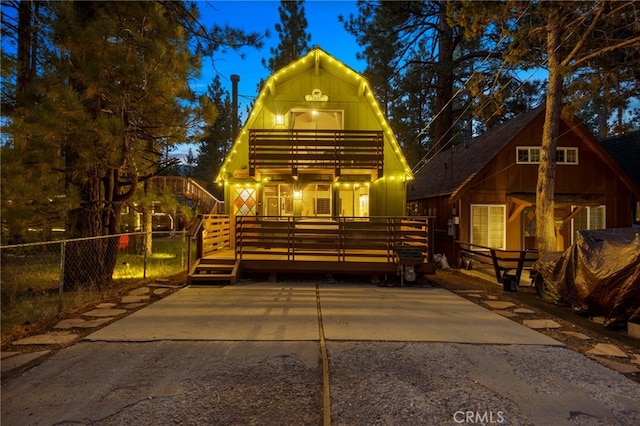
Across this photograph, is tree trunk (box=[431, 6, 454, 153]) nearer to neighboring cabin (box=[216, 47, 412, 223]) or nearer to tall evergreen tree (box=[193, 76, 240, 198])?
neighboring cabin (box=[216, 47, 412, 223])

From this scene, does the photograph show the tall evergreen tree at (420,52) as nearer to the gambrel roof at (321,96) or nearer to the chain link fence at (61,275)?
the gambrel roof at (321,96)

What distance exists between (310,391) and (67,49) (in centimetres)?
806

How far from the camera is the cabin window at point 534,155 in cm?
1511

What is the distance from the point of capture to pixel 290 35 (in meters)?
30.8

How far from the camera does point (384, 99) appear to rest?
2966 centimetres

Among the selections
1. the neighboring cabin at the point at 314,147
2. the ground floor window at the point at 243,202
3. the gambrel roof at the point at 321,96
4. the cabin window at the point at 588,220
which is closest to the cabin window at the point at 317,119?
the neighboring cabin at the point at 314,147

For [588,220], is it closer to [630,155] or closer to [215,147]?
[630,155]

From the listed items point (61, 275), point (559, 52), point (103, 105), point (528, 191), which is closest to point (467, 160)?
point (528, 191)

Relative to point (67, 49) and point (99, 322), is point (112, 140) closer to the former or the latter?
point (67, 49)

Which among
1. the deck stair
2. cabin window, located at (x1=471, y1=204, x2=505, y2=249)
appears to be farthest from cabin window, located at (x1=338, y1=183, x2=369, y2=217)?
the deck stair

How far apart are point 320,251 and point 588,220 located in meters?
13.6

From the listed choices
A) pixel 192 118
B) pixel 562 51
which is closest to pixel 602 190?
pixel 562 51

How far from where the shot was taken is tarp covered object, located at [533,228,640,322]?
6.18 m

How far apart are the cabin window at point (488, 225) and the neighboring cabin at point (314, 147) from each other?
12.3ft
